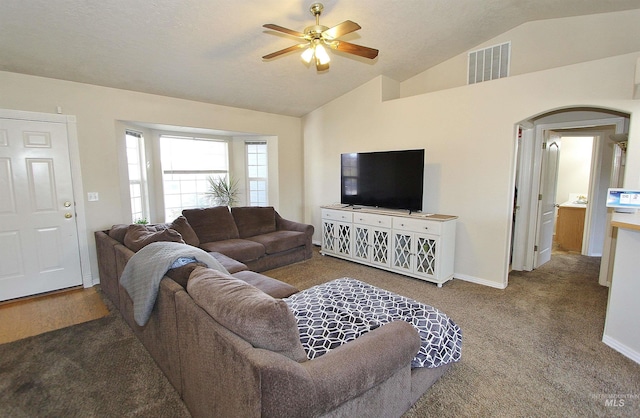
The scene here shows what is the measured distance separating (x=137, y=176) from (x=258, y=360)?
4421 millimetres

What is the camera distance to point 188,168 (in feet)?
17.1

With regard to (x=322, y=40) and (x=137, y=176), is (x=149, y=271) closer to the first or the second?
(x=322, y=40)

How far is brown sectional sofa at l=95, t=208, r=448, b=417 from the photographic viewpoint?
1088 mm

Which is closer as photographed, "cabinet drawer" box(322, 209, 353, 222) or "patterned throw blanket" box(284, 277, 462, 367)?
"patterned throw blanket" box(284, 277, 462, 367)

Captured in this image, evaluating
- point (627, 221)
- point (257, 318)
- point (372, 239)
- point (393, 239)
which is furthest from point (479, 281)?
point (257, 318)

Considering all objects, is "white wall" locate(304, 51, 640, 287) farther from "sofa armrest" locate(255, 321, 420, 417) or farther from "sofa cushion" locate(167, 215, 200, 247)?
"sofa cushion" locate(167, 215, 200, 247)

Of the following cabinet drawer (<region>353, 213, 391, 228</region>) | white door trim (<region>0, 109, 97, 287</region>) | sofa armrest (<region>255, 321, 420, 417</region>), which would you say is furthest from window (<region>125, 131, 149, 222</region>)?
sofa armrest (<region>255, 321, 420, 417</region>)

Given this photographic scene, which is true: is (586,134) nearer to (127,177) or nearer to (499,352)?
(499,352)

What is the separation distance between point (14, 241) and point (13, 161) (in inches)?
34.6

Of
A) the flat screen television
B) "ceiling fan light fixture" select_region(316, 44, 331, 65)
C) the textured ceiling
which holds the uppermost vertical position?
the textured ceiling

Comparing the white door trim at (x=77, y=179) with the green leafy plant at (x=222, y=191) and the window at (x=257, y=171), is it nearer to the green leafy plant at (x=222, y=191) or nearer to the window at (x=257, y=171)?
the green leafy plant at (x=222, y=191)

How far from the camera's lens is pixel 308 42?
104 inches

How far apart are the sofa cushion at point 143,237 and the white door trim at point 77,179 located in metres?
1.23

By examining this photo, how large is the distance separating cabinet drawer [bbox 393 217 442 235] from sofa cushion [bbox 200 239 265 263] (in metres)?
1.92
